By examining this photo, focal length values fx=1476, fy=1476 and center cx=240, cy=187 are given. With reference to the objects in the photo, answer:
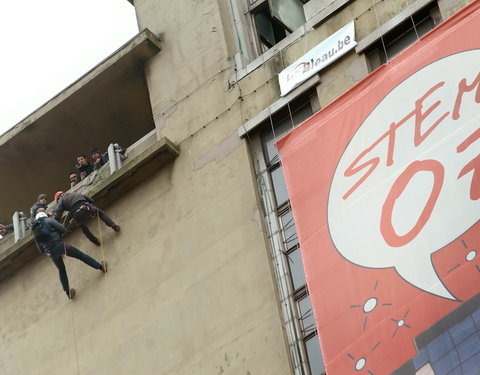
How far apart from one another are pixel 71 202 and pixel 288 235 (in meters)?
4.71

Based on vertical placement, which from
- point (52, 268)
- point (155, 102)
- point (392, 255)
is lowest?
point (392, 255)

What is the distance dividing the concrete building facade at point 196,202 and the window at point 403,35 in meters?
0.02

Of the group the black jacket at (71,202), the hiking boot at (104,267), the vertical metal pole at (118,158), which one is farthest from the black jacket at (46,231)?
the vertical metal pole at (118,158)

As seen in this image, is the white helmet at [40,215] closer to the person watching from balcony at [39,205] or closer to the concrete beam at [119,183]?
the concrete beam at [119,183]

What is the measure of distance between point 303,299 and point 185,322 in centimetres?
227

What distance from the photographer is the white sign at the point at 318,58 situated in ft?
83.6

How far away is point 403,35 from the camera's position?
82.4 feet

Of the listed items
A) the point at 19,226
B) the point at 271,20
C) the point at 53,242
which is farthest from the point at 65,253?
the point at 271,20

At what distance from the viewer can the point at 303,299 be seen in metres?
23.8

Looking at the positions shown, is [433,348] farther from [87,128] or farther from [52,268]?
[87,128]

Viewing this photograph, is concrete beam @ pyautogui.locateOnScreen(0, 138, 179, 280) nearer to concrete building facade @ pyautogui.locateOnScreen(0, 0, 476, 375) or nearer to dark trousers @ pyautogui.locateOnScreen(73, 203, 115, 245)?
concrete building facade @ pyautogui.locateOnScreen(0, 0, 476, 375)

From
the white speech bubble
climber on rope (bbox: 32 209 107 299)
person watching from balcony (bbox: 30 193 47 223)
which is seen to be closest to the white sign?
the white speech bubble

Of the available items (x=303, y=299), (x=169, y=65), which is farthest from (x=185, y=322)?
(x=169, y=65)

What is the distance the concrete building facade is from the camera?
79.9ft
